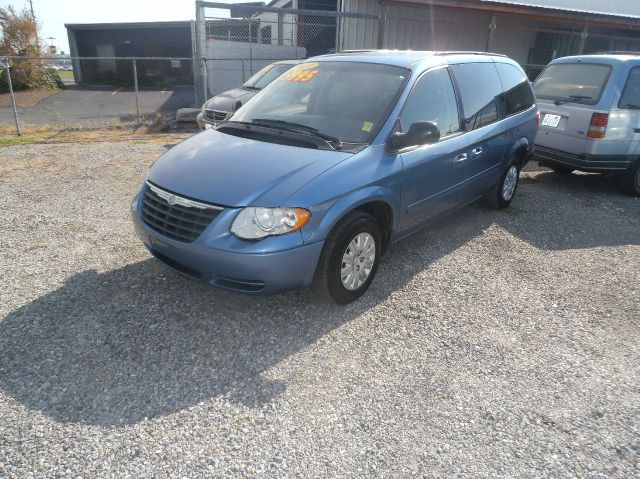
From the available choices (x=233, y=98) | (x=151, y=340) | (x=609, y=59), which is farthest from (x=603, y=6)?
(x=151, y=340)

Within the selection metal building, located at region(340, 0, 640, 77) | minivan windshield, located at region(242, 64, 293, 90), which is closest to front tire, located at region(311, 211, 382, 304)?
minivan windshield, located at region(242, 64, 293, 90)

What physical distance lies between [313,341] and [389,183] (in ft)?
4.35

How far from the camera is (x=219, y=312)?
11.2ft

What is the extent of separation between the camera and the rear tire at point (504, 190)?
555cm

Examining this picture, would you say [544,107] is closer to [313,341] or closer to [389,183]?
[389,183]

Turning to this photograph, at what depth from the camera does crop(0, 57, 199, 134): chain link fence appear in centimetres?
1205

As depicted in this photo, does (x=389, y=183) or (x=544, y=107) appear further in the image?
(x=544, y=107)

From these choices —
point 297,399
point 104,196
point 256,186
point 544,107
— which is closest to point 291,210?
point 256,186

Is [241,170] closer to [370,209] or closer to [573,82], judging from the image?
[370,209]

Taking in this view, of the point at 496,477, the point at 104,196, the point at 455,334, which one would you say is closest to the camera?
the point at 496,477

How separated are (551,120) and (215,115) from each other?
18.3 ft

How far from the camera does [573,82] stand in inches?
264

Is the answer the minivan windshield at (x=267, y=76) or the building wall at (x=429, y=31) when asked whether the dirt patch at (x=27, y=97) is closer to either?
the building wall at (x=429, y=31)

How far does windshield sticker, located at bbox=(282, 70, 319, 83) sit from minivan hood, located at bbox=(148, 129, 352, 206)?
1072 mm
